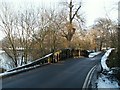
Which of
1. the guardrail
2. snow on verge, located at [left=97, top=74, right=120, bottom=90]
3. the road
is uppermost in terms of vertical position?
the guardrail

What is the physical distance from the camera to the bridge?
12.1 metres

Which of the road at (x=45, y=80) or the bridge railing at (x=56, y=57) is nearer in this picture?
the road at (x=45, y=80)

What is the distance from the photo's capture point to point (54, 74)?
1655 cm

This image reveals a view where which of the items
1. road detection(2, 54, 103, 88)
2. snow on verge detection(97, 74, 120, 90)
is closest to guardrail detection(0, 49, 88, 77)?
road detection(2, 54, 103, 88)

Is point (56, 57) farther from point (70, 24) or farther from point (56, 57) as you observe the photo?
point (70, 24)

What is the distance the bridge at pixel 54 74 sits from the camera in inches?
478

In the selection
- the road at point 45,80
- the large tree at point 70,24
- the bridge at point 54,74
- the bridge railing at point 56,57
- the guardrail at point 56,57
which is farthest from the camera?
the large tree at point 70,24

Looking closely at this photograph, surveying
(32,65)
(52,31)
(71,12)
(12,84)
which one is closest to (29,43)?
(52,31)

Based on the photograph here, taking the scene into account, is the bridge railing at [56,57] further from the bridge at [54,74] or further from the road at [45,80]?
the road at [45,80]

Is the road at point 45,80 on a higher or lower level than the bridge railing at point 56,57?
lower

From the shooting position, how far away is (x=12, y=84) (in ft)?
38.6

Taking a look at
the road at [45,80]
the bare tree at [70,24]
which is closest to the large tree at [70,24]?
the bare tree at [70,24]

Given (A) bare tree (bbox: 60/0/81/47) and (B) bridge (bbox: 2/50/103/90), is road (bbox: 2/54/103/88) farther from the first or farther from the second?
(A) bare tree (bbox: 60/0/81/47)

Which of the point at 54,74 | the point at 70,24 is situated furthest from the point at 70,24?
the point at 54,74
